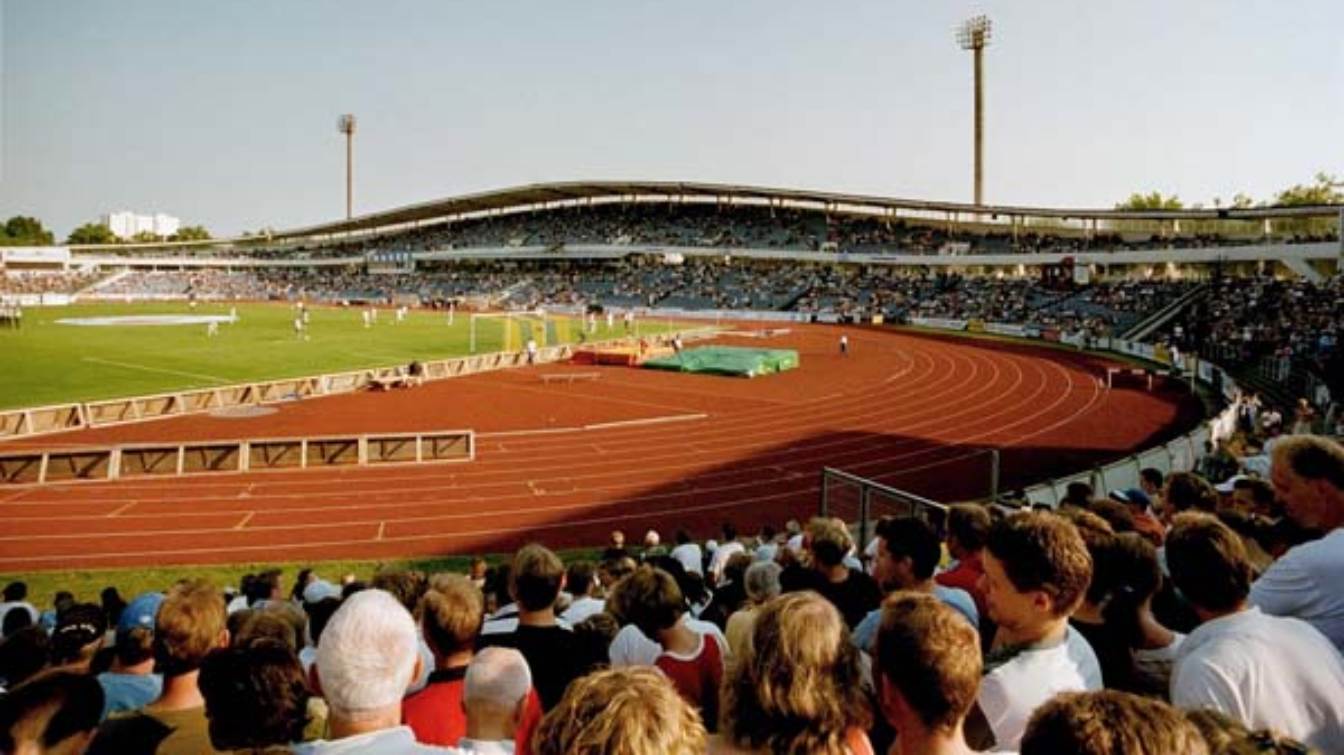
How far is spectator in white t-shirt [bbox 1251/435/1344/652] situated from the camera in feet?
13.7

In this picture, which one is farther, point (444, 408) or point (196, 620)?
point (444, 408)

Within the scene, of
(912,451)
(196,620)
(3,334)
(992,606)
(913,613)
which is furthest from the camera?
(3,334)

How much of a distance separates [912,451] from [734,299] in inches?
2379

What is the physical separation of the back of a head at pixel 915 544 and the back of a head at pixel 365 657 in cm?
317

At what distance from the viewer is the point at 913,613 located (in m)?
2.86

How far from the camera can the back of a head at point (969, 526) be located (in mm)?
6137

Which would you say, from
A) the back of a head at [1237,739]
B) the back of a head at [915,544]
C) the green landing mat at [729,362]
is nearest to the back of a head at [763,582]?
the back of a head at [915,544]

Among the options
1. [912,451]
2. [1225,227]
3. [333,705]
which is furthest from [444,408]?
[1225,227]

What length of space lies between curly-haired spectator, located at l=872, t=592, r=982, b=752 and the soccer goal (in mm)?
41538

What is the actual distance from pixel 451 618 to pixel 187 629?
1.48 m

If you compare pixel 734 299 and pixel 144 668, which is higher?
pixel 734 299

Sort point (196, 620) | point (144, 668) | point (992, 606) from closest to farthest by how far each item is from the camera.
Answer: point (992, 606) → point (196, 620) → point (144, 668)

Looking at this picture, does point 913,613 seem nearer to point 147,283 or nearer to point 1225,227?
point 1225,227

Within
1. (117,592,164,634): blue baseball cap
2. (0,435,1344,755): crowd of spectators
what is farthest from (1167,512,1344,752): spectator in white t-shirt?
(117,592,164,634): blue baseball cap
